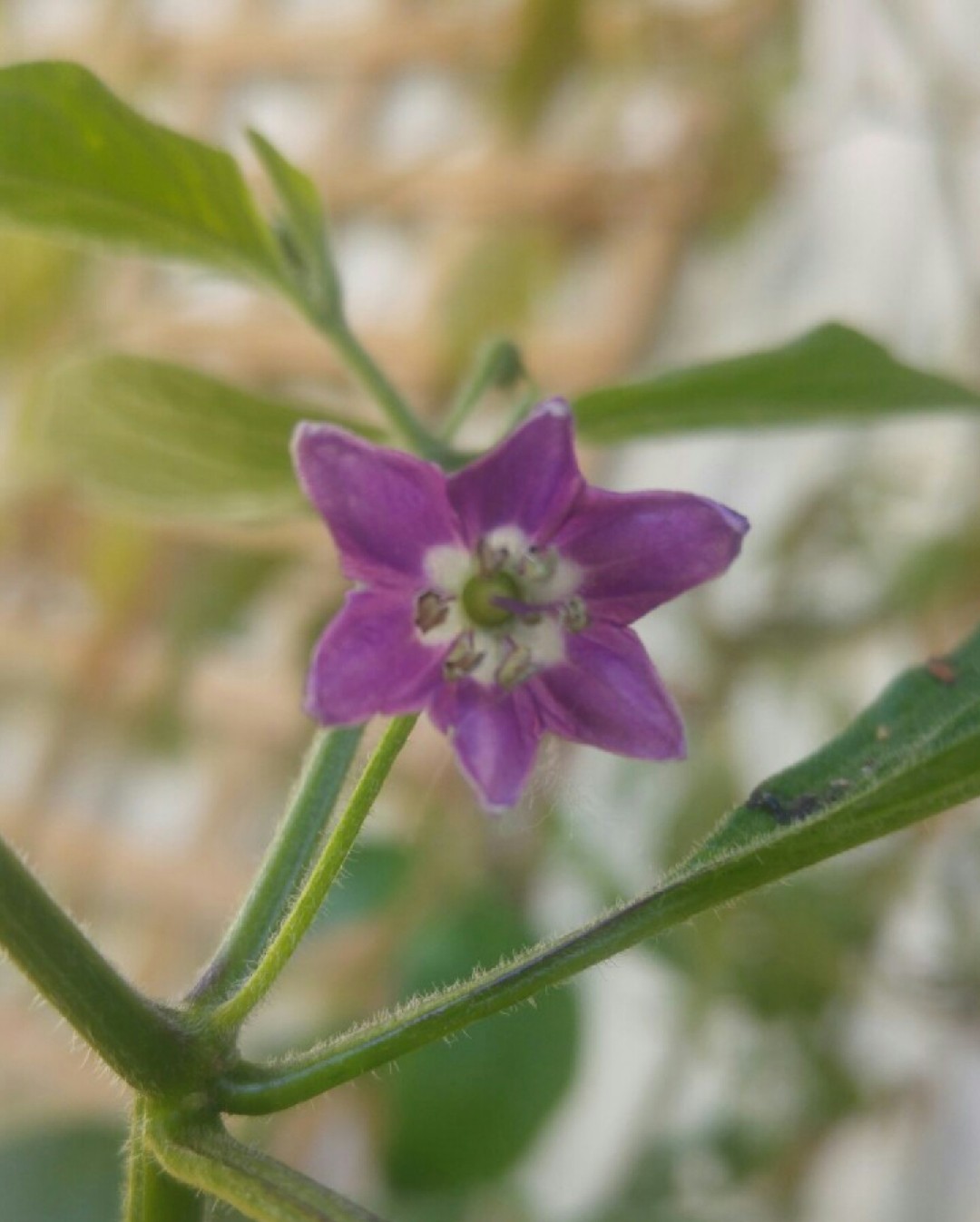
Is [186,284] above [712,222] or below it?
below

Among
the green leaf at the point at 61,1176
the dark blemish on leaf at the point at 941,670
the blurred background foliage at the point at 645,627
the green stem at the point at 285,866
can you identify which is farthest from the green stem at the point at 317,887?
the green leaf at the point at 61,1176

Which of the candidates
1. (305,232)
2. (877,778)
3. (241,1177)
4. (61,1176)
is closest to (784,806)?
(877,778)

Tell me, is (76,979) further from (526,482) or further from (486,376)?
(486,376)

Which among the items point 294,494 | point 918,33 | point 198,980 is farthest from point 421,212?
point 198,980

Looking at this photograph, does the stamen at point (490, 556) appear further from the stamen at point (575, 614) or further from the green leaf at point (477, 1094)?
the green leaf at point (477, 1094)

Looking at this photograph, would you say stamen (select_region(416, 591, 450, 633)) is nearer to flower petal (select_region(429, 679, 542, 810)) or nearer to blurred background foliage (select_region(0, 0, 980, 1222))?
flower petal (select_region(429, 679, 542, 810))

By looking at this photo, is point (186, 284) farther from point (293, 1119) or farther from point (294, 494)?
point (294, 494)
